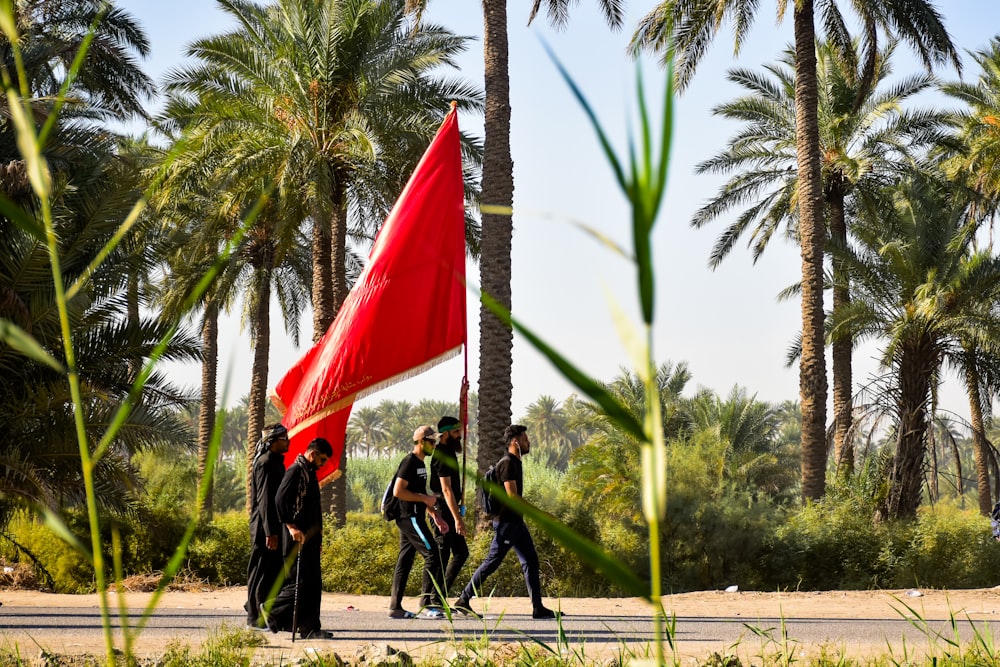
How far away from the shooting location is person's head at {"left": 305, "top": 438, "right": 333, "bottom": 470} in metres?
8.20

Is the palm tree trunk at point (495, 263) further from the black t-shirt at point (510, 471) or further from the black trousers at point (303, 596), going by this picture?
the black trousers at point (303, 596)

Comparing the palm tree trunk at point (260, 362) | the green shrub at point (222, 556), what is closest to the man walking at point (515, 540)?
the green shrub at point (222, 556)

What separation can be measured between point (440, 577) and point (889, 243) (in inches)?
506

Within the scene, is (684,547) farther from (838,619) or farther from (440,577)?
(440,577)

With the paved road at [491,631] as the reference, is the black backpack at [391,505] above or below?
above

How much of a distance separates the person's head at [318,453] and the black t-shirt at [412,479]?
3.72ft

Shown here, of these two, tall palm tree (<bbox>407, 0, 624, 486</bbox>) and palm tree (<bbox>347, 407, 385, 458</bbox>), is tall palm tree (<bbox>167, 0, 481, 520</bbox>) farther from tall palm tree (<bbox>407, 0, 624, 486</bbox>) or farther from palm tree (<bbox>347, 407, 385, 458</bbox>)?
palm tree (<bbox>347, 407, 385, 458</bbox>)

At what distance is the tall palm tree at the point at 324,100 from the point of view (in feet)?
63.0

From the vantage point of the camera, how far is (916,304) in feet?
64.4

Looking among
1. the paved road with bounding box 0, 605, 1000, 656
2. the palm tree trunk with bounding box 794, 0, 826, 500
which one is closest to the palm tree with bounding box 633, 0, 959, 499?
the palm tree trunk with bounding box 794, 0, 826, 500

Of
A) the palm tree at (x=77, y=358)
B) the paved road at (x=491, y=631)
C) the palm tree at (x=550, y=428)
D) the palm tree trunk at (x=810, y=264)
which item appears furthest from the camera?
the palm tree at (x=550, y=428)

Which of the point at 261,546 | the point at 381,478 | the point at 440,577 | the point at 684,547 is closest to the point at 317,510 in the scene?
the point at 261,546

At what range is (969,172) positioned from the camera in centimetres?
2823

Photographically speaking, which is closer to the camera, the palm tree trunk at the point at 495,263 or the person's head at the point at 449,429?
the person's head at the point at 449,429
